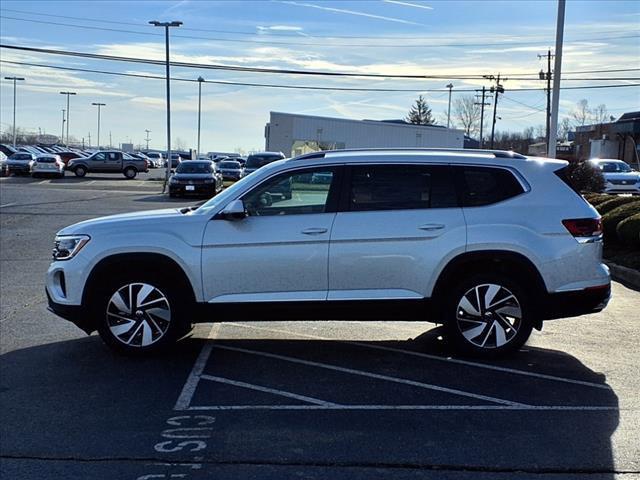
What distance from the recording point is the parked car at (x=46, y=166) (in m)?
43.4

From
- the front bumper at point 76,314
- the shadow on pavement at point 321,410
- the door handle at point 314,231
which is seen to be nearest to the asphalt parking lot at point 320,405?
the shadow on pavement at point 321,410

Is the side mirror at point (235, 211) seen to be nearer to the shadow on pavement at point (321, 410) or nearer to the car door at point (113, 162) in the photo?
the shadow on pavement at point (321, 410)

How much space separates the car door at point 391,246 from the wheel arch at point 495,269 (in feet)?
0.27

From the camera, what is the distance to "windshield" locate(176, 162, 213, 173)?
3003 centimetres

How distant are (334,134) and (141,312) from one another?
5249 cm

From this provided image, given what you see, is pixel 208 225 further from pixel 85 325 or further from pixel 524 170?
pixel 524 170

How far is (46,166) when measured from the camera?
142 feet

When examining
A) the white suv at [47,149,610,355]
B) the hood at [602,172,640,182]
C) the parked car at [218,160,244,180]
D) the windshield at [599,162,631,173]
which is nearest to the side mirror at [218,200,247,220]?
the white suv at [47,149,610,355]

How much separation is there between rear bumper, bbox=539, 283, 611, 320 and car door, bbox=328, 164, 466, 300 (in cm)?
91

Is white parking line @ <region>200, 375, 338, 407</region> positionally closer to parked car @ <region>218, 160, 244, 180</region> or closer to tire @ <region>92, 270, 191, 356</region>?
tire @ <region>92, 270, 191, 356</region>

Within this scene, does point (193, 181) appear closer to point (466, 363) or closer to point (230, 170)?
point (230, 170)

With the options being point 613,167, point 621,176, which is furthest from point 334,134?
point 621,176

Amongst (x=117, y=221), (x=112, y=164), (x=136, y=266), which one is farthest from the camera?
(x=112, y=164)

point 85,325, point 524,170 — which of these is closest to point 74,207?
point 85,325
